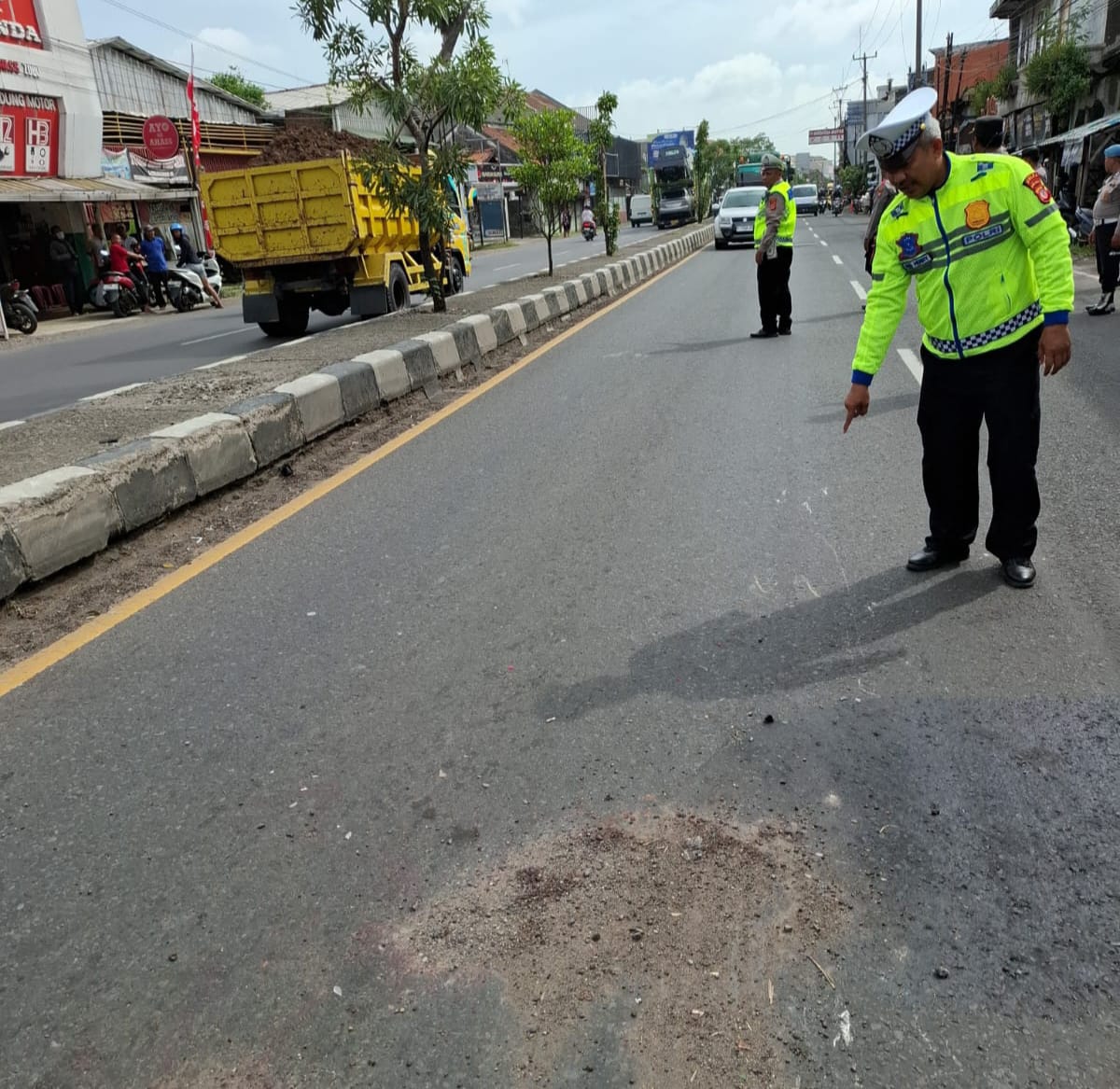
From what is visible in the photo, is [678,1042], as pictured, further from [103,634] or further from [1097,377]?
[1097,377]

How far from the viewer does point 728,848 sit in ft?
7.98

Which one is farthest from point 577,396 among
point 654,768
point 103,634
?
point 654,768

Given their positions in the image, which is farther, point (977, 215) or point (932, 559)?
point (932, 559)

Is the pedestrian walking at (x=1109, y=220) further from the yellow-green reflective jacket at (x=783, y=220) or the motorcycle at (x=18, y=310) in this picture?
the motorcycle at (x=18, y=310)

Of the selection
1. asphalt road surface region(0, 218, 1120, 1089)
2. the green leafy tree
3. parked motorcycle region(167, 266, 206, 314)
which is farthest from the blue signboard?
asphalt road surface region(0, 218, 1120, 1089)

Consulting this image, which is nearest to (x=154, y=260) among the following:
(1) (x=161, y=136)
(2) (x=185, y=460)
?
(1) (x=161, y=136)

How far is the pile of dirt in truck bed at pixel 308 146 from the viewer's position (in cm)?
1358

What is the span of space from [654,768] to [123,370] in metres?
11.2

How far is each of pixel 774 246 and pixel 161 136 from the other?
2100 centimetres

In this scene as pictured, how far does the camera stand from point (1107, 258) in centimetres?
1056

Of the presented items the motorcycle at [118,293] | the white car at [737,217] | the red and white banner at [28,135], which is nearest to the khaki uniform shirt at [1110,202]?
the motorcycle at [118,293]

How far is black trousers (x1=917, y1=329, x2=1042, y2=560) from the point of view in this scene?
3762 millimetres

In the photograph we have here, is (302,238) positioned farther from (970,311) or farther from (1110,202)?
(970,311)

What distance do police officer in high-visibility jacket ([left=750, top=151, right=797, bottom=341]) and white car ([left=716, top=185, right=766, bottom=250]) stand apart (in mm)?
18841
